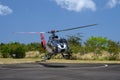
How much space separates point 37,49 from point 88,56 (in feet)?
40.1

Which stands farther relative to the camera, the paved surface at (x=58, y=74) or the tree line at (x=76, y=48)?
the tree line at (x=76, y=48)

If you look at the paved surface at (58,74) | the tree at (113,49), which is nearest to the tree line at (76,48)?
the tree at (113,49)

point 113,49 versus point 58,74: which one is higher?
point 113,49

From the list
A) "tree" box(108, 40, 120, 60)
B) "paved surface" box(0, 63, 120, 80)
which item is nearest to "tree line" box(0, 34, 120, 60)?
"tree" box(108, 40, 120, 60)

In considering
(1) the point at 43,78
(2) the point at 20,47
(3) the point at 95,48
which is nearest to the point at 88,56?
(3) the point at 95,48

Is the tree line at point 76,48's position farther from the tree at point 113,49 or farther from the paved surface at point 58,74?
the paved surface at point 58,74

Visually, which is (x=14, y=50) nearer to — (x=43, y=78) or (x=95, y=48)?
(x=95, y=48)

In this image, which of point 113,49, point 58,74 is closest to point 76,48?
point 113,49

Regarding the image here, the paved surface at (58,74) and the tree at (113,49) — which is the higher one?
the tree at (113,49)

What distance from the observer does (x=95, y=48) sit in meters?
45.7

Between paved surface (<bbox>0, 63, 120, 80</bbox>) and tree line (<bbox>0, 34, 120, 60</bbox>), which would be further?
tree line (<bbox>0, 34, 120, 60</bbox>)

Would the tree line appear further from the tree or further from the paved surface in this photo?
the paved surface

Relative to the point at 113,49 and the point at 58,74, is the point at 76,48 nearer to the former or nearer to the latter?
the point at 113,49

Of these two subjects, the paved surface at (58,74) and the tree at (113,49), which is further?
the tree at (113,49)
